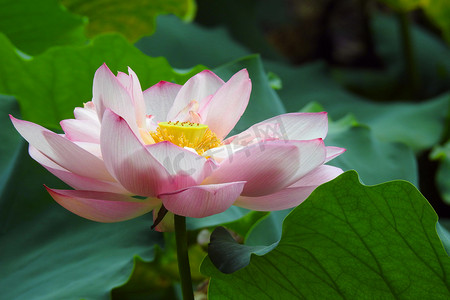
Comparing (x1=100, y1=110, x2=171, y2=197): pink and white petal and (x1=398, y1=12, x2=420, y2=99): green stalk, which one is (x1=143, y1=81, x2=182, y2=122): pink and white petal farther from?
(x1=398, y1=12, x2=420, y2=99): green stalk

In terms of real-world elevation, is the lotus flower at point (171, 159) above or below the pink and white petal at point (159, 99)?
above

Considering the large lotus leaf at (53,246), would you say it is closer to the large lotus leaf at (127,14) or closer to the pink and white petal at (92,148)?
the pink and white petal at (92,148)

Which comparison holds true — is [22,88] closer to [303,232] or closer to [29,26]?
[29,26]

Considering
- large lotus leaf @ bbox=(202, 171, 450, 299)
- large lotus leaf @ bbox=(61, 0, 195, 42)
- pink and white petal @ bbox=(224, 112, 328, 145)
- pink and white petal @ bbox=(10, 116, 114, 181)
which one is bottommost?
large lotus leaf @ bbox=(61, 0, 195, 42)

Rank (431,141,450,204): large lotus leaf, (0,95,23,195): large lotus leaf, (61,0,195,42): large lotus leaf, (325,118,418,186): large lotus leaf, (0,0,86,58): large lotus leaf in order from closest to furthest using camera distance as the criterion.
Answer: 1. (0,95,23,195): large lotus leaf
2. (325,118,418,186): large lotus leaf
3. (0,0,86,58): large lotus leaf
4. (431,141,450,204): large lotus leaf
5. (61,0,195,42): large lotus leaf

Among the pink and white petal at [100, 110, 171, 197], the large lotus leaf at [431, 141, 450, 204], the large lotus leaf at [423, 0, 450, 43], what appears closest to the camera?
the pink and white petal at [100, 110, 171, 197]

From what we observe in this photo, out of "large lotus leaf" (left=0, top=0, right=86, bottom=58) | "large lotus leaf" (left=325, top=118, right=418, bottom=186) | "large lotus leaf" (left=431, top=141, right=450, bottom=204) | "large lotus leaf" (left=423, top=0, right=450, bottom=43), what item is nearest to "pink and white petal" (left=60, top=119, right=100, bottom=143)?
"large lotus leaf" (left=325, top=118, right=418, bottom=186)

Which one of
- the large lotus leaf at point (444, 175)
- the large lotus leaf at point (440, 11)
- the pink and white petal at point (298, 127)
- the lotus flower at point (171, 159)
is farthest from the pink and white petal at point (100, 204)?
the large lotus leaf at point (440, 11)

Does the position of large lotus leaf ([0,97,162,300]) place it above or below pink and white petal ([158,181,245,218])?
below
